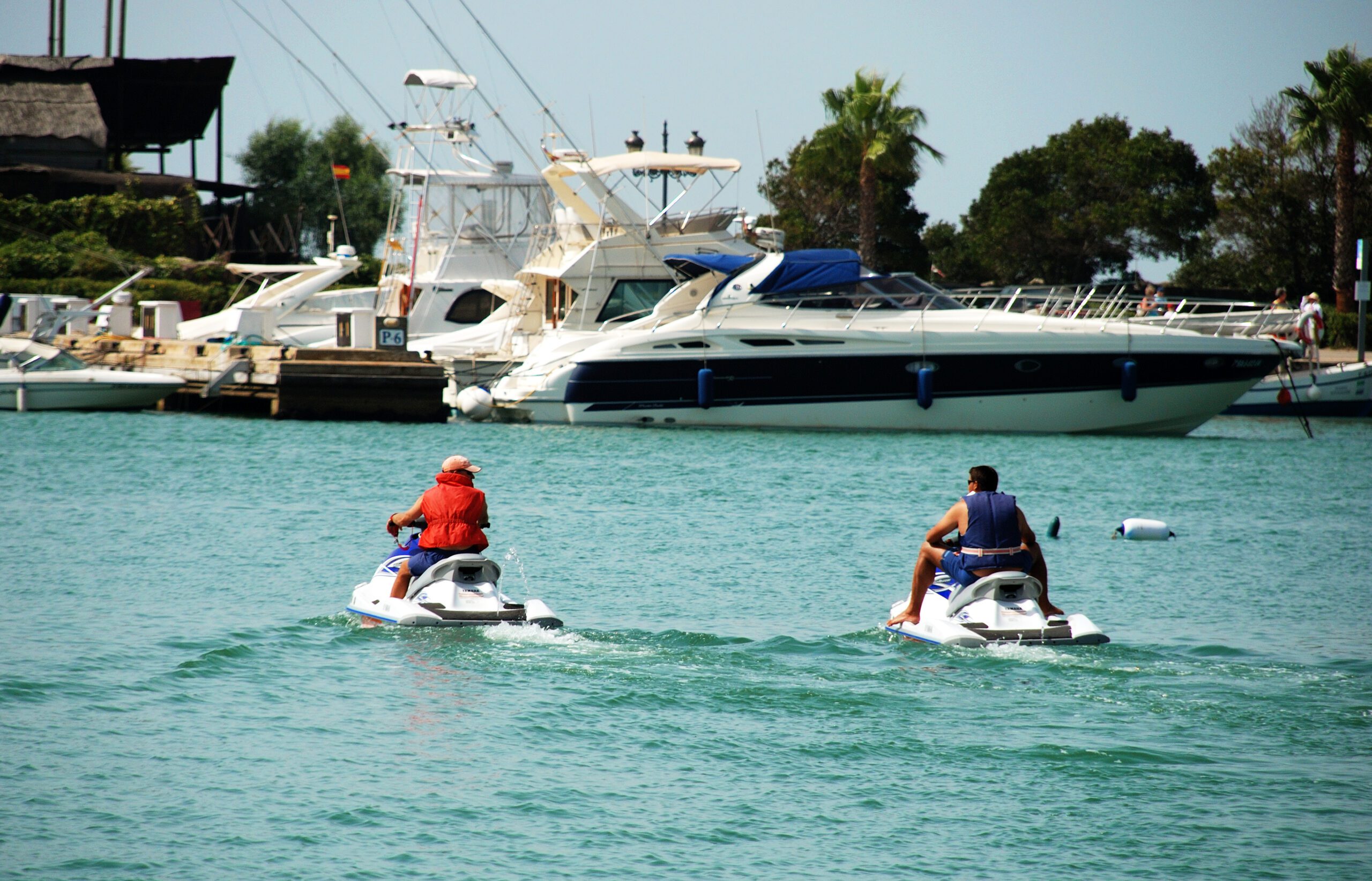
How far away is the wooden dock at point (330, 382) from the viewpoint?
30625mm

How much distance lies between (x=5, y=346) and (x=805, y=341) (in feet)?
58.9

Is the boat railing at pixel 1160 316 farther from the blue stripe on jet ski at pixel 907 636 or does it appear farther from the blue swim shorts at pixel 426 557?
the blue swim shorts at pixel 426 557

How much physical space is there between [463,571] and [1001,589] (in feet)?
13.0

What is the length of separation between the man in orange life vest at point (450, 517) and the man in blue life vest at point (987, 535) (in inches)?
130

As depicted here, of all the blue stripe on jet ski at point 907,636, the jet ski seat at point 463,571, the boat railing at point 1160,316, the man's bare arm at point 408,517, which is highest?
the boat railing at point 1160,316

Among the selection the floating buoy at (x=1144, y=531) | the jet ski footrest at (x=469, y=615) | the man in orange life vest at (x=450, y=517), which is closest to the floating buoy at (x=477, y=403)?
the floating buoy at (x=1144, y=531)

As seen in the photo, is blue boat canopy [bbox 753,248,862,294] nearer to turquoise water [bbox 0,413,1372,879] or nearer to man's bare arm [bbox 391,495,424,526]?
turquoise water [bbox 0,413,1372,879]

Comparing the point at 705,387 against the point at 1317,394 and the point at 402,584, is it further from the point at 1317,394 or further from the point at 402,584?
the point at 402,584

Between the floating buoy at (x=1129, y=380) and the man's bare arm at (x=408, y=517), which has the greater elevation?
the floating buoy at (x=1129, y=380)

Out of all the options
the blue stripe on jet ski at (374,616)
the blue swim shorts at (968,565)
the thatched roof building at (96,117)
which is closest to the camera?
the blue swim shorts at (968,565)

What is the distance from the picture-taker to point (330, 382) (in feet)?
100

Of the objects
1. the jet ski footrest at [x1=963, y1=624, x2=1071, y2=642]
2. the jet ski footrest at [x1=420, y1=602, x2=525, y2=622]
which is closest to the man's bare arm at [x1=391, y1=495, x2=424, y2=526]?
the jet ski footrest at [x1=420, y1=602, x2=525, y2=622]

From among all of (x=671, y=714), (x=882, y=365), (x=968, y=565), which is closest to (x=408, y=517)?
(x=671, y=714)

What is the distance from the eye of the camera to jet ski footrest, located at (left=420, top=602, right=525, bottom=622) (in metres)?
10.7
